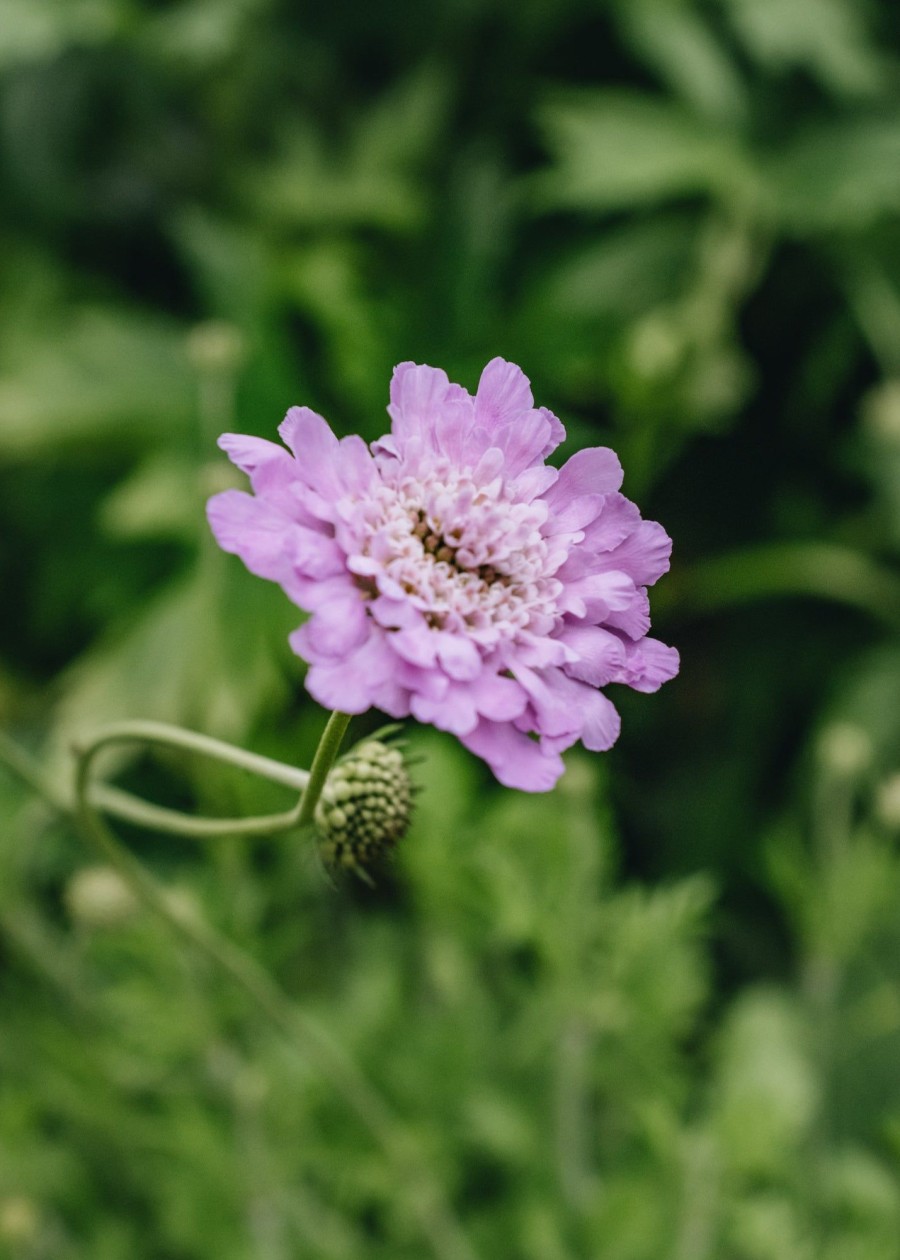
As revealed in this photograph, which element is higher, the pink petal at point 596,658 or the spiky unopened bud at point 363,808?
the pink petal at point 596,658

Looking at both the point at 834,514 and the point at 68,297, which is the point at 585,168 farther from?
the point at 68,297

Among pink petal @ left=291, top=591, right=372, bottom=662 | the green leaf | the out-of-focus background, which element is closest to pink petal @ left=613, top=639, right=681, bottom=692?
pink petal @ left=291, top=591, right=372, bottom=662

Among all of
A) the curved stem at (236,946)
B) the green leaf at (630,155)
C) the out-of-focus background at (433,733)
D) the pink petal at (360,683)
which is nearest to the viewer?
the pink petal at (360,683)

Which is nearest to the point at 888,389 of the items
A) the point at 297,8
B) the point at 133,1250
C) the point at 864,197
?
the point at 864,197

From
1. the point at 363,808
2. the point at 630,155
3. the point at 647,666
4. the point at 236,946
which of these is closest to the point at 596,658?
the point at 647,666

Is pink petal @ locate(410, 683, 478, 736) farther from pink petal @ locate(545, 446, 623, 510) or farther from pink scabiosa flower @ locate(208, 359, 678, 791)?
pink petal @ locate(545, 446, 623, 510)

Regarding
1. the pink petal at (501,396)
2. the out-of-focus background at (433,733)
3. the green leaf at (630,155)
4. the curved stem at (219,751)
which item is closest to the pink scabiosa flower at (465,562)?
the pink petal at (501,396)

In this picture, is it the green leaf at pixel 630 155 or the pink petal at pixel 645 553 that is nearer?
the pink petal at pixel 645 553

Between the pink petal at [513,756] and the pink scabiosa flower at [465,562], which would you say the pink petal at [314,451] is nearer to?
the pink scabiosa flower at [465,562]
